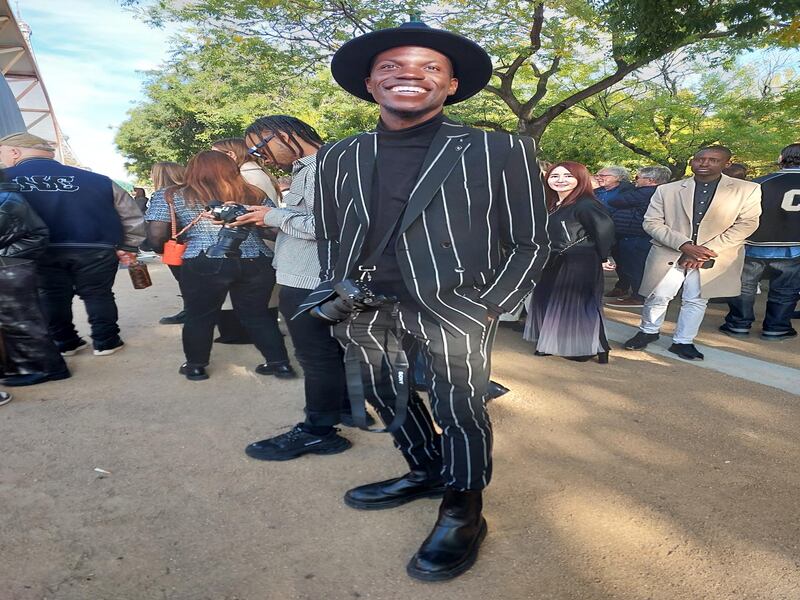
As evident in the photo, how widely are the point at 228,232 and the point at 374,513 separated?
203 cm

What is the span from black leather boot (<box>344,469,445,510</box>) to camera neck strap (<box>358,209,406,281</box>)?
1.05 m

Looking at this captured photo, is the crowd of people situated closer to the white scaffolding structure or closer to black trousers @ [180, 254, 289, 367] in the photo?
black trousers @ [180, 254, 289, 367]

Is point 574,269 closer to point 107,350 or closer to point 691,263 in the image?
point 691,263

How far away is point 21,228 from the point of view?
357 cm

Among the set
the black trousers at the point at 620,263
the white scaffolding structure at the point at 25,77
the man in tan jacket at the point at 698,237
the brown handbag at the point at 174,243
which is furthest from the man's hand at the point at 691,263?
the white scaffolding structure at the point at 25,77

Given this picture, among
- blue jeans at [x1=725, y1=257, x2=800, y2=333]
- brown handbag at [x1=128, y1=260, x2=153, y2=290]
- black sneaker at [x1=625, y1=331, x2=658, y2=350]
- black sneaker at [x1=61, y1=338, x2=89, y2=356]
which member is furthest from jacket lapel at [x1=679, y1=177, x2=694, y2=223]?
black sneaker at [x1=61, y1=338, x2=89, y2=356]

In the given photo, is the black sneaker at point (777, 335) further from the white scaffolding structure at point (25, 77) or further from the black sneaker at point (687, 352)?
the white scaffolding structure at point (25, 77)

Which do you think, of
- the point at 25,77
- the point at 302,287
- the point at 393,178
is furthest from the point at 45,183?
the point at 25,77

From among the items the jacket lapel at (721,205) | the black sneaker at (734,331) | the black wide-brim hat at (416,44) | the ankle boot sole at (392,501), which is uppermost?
the black wide-brim hat at (416,44)

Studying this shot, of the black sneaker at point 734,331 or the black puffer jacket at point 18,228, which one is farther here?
the black sneaker at point 734,331

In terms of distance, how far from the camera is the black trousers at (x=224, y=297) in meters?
3.78

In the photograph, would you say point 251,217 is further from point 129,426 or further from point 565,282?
point 565,282

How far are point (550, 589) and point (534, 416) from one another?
5.23 feet

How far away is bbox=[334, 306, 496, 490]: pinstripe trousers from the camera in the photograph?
76.8 inches
